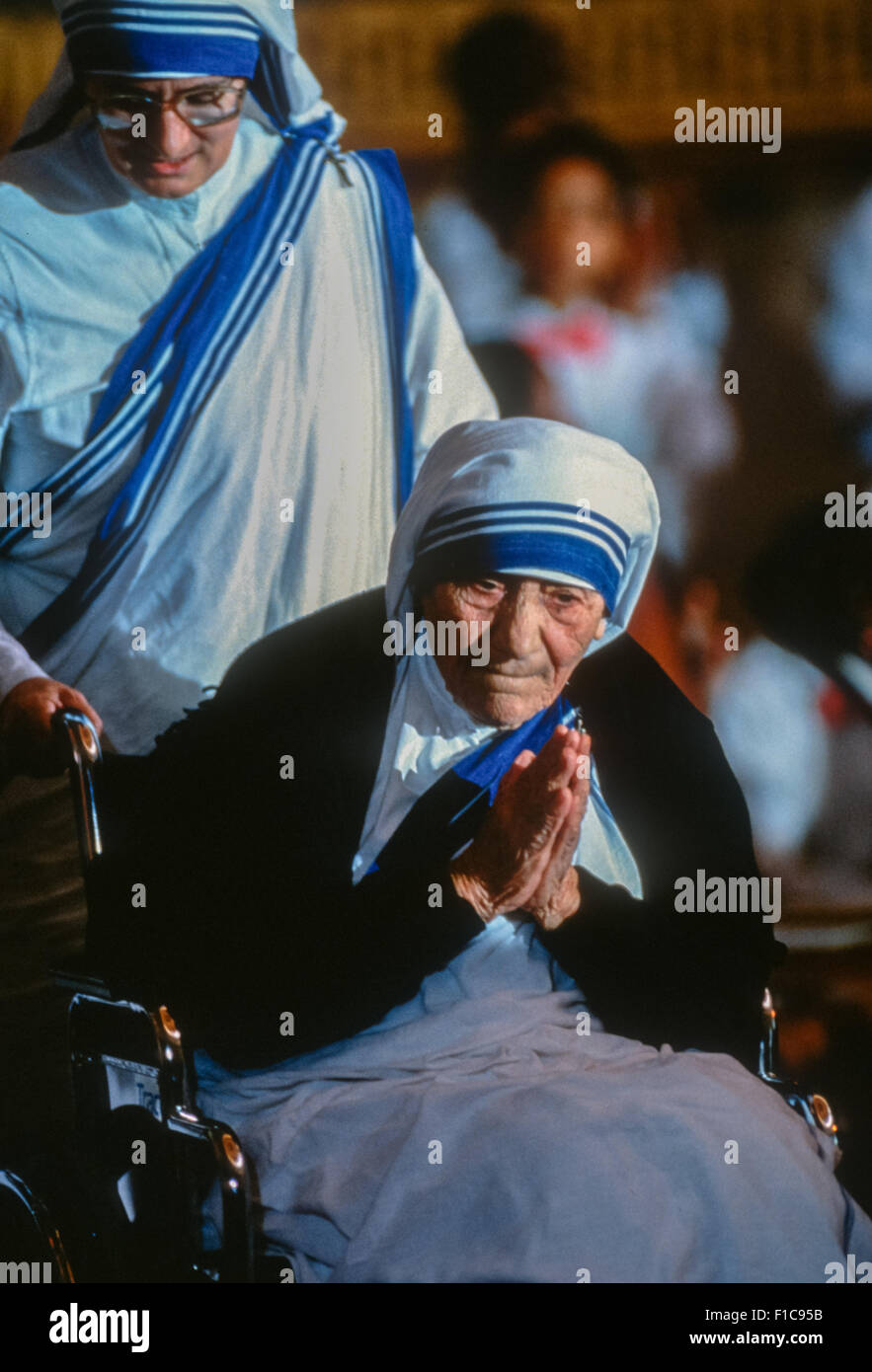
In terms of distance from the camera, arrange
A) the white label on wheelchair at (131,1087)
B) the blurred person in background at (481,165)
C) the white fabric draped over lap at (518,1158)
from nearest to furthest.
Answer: the white fabric draped over lap at (518,1158) → the white label on wheelchair at (131,1087) → the blurred person in background at (481,165)

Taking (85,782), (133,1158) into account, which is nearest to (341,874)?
(85,782)

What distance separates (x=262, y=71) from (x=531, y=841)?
5.31 feet

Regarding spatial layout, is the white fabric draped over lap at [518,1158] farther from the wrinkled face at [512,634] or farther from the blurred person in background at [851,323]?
the blurred person in background at [851,323]

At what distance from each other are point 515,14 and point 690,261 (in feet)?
2.06

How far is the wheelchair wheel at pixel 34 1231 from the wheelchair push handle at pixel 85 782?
1.95 ft

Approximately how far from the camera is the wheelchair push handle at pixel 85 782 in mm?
2523

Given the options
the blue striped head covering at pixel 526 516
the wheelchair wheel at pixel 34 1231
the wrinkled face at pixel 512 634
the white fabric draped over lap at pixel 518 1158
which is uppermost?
the blue striped head covering at pixel 526 516

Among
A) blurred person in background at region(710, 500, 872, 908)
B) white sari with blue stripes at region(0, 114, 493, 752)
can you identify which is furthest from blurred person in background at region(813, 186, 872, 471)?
white sari with blue stripes at region(0, 114, 493, 752)

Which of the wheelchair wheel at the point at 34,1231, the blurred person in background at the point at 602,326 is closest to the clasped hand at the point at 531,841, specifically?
the blurred person in background at the point at 602,326

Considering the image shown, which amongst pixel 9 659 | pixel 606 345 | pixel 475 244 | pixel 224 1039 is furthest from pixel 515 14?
pixel 224 1039

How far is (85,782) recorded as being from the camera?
8.27ft

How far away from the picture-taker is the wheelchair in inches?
91.4
